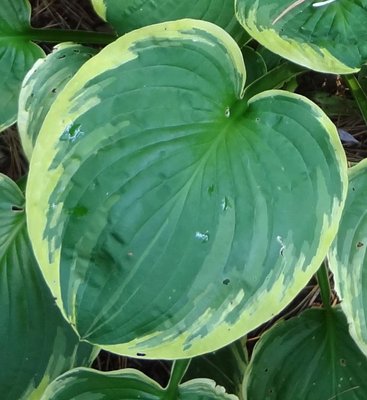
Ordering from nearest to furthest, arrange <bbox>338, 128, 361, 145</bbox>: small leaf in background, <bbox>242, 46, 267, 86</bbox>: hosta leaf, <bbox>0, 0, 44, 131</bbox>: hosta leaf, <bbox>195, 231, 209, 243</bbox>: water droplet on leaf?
<bbox>195, 231, 209, 243</bbox>: water droplet on leaf, <bbox>0, 0, 44, 131</bbox>: hosta leaf, <bbox>242, 46, 267, 86</bbox>: hosta leaf, <bbox>338, 128, 361, 145</bbox>: small leaf in background

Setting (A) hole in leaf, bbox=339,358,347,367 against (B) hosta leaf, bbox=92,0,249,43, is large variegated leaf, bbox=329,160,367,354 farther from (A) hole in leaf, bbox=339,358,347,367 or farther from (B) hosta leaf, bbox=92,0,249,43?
(B) hosta leaf, bbox=92,0,249,43

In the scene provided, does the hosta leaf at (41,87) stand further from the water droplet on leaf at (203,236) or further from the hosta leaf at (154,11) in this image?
the water droplet on leaf at (203,236)

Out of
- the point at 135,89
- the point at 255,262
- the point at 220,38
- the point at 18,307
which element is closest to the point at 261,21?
the point at 220,38

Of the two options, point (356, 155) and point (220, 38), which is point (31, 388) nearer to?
point (220, 38)

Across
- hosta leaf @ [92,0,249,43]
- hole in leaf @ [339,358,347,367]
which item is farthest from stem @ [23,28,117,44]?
hole in leaf @ [339,358,347,367]

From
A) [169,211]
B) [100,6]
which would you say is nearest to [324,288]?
[169,211]

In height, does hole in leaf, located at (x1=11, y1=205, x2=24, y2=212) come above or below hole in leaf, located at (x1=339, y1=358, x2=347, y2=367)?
above

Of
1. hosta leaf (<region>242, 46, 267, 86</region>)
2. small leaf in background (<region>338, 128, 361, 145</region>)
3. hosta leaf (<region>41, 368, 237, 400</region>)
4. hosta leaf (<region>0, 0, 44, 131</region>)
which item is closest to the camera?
hosta leaf (<region>41, 368, 237, 400</region>)

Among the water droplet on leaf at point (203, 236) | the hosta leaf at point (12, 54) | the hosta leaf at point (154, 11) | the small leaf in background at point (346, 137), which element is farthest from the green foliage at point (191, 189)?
the small leaf in background at point (346, 137)
